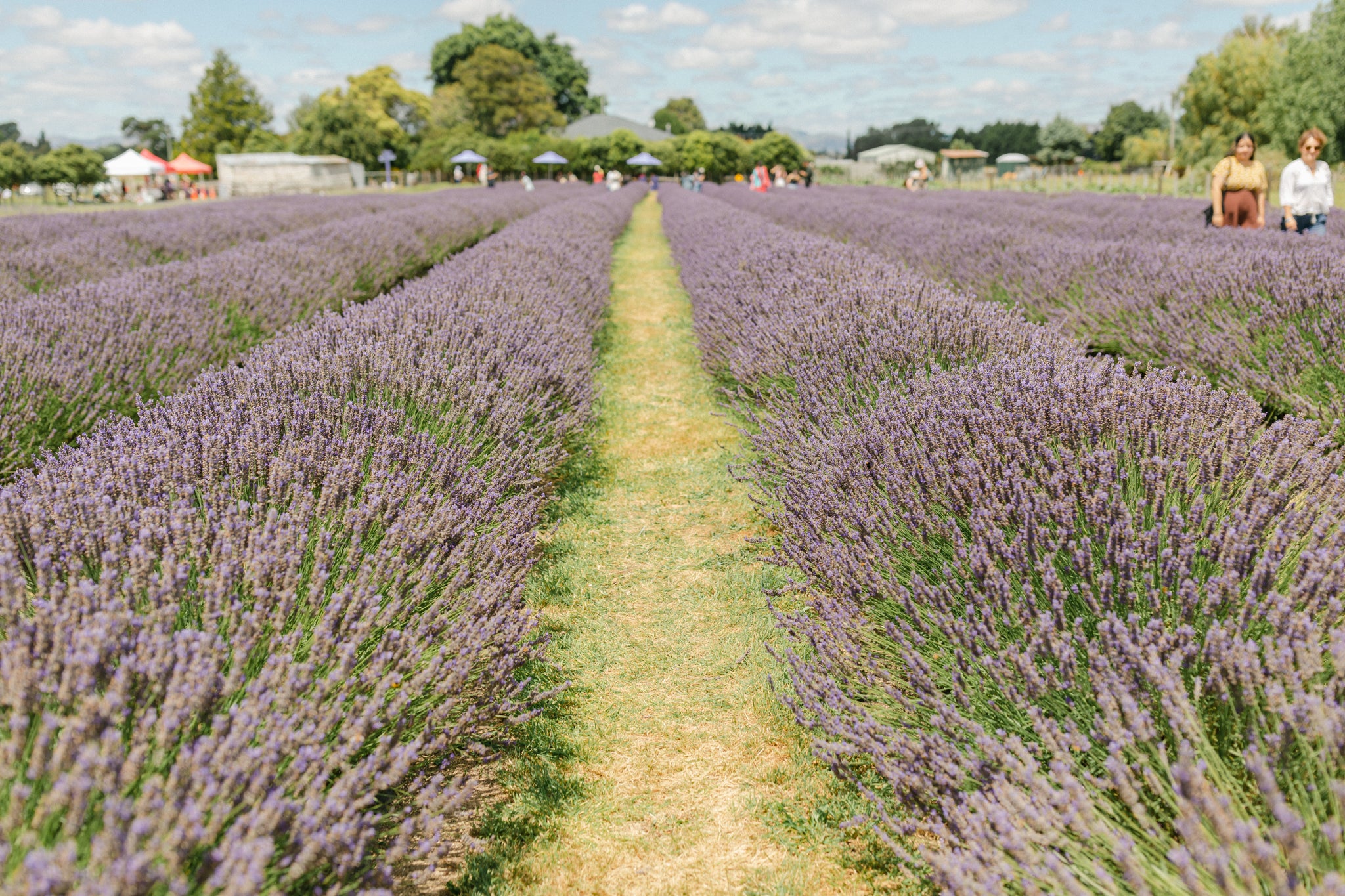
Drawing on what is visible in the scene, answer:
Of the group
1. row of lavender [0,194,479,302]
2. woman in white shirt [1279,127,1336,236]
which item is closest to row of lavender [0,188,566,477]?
row of lavender [0,194,479,302]

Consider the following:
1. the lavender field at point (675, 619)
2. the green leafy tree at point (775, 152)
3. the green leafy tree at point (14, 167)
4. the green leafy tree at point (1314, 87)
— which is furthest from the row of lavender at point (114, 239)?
the green leafy tree at point (775, 152)

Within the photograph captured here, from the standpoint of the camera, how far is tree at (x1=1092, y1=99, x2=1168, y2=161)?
3607 inches

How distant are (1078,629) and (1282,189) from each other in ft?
25.9

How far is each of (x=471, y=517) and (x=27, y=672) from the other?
123 cm

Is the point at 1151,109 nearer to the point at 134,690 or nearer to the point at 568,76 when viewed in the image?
the point at 568,76

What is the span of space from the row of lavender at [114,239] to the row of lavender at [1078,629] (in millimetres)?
5973

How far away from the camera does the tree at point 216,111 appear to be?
60.0 meters

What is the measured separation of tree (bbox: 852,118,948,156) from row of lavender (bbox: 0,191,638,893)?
409ft

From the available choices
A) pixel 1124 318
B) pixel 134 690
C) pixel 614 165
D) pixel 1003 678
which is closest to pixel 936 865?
pixel 1003 678

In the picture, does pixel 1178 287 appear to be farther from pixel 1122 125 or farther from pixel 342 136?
pixel 1122 125

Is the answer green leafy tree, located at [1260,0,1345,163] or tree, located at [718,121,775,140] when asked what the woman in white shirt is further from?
tree, located at [718,121,775,140]

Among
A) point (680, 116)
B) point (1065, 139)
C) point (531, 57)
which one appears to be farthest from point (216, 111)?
point (1065, 139)

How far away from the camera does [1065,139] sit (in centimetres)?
9275

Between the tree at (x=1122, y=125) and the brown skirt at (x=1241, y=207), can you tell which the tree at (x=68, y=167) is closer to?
the brown skirt at (x=1241, y=207)
